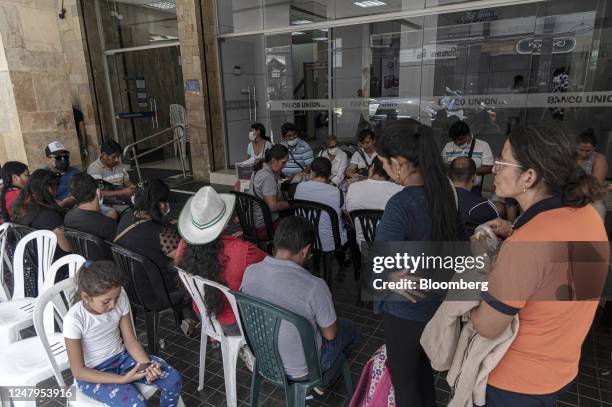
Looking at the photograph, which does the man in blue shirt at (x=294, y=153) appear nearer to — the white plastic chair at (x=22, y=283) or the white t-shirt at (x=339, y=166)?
the white t-shirt at (x=339, y=166)

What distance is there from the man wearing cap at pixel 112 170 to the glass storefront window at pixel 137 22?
5389mm

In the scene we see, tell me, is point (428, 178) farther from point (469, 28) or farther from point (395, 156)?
point (469, 28)

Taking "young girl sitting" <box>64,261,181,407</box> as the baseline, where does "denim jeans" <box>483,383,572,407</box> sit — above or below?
above

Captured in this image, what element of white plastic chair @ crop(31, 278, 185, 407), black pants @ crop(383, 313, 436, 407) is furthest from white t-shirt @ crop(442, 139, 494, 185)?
white plastic chair @ crop(31, 278, 185, 407)

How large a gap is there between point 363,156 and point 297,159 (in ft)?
2.77

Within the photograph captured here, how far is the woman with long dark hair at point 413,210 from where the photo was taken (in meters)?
1.46

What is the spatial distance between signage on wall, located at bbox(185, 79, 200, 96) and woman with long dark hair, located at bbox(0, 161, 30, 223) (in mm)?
4100

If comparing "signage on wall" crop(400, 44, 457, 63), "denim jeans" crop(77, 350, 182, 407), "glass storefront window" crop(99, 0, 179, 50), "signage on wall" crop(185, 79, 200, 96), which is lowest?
"denim jeans" crop(77, 350, 182, 407)

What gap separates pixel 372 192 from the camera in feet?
9.78

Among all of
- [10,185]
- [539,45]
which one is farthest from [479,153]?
[10,185]

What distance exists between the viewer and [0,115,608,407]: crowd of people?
107 cm

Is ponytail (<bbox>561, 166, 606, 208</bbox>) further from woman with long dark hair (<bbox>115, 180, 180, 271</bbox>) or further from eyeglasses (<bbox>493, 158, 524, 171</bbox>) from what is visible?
woman with long dark hair (<bbox>115, 180, 180, 271</bbox>)

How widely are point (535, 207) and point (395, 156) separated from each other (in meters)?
0.54

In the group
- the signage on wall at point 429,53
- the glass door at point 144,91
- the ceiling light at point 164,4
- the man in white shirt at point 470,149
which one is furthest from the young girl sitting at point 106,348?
the ceiling light at point 164,4
